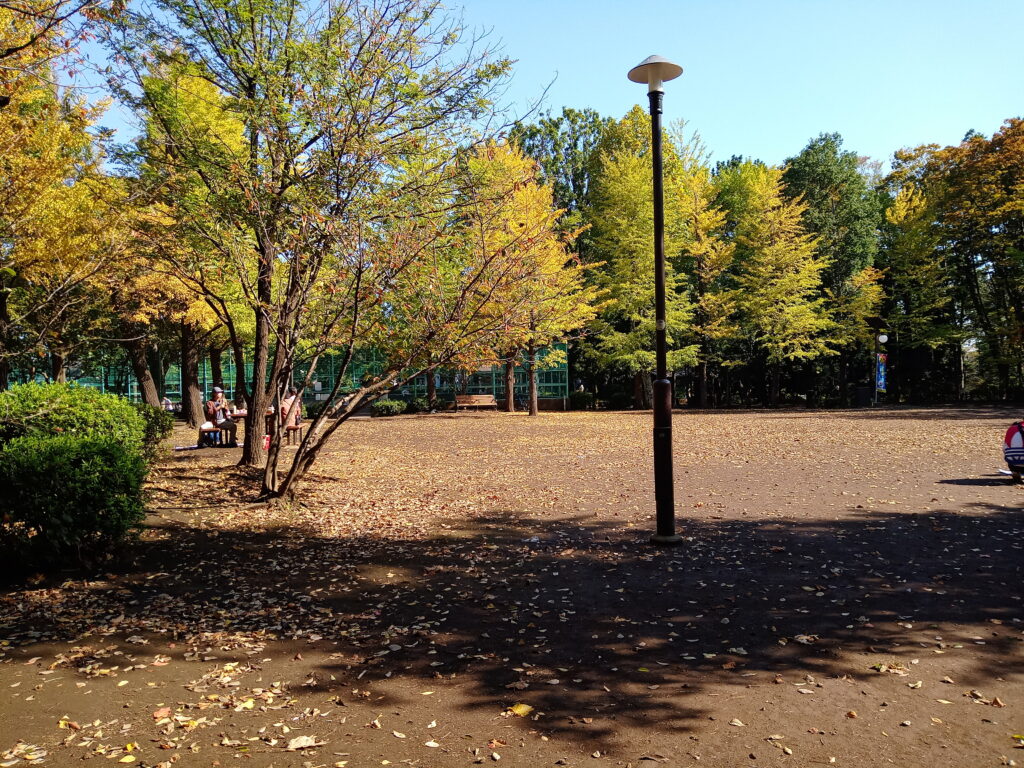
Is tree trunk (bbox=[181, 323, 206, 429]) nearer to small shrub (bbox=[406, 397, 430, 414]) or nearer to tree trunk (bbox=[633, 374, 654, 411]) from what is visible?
small shrub (bbox=[406, 397, 430, 414])

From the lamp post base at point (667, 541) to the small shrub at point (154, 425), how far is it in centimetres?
784

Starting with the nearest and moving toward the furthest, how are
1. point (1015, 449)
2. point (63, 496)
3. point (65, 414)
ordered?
1. point (63, 496)
2. point (65, 414)
3. point (1015, 449)

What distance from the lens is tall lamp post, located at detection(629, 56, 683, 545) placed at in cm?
622

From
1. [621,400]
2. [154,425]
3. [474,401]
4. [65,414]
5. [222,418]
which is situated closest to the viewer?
[65,414]

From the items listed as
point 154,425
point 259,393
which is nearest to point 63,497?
point 259,393

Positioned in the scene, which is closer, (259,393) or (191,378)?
(259,393)

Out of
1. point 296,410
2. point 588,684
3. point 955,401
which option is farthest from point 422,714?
point 955,401

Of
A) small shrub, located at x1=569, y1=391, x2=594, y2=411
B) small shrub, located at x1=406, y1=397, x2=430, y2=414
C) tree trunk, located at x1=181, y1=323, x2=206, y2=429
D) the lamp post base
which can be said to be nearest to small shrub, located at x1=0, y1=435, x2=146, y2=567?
the lamp post base

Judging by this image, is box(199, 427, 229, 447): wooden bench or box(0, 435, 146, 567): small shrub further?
box(199, 427, 229, 447): wooden bench

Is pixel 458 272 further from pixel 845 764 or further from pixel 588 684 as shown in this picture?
Answer: pixel 845 764

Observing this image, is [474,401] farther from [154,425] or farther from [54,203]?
[54,203]

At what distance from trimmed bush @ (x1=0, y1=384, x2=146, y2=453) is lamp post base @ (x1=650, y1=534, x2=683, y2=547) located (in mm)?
5033

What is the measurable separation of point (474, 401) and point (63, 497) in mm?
24445

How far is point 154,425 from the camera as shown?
12.1 meters
